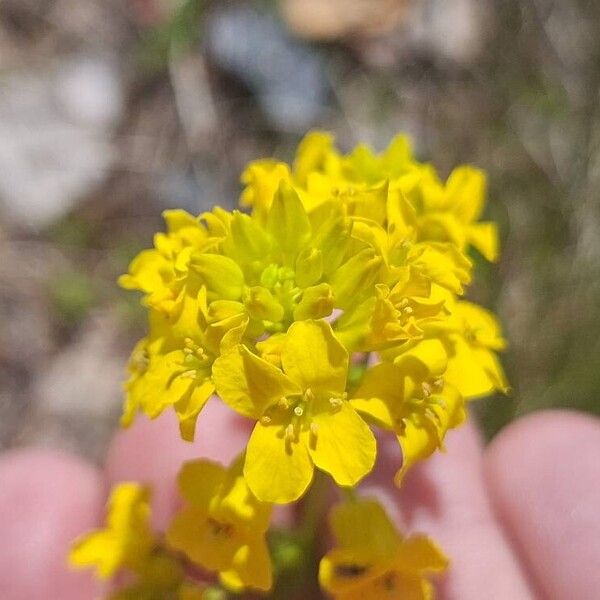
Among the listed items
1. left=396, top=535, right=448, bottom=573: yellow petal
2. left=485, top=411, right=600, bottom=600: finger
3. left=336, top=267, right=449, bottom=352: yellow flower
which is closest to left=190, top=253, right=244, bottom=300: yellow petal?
left=336, top=267, right=449, bottom=352: yellow flower

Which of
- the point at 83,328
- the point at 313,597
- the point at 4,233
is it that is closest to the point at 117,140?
the point at 4,233

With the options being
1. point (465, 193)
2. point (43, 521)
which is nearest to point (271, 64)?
point (465, 193)

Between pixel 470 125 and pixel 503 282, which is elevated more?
pixel 470 125

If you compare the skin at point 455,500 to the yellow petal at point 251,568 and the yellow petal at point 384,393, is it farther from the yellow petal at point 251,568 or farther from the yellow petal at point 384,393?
the yellow petal at point 384,393

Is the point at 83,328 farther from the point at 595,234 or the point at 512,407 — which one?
the point at 595,234

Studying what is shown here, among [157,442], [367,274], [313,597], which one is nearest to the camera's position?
[367,274]

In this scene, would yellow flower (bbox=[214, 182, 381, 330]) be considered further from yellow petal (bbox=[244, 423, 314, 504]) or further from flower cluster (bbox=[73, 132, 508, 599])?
yellow petal (bbox=[244, 423, 314, 504])

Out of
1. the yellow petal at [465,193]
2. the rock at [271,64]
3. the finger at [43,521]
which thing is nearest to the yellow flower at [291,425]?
the yellow petal at [465,193]
